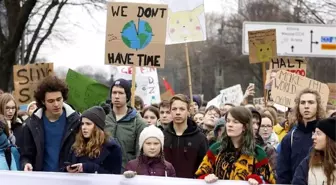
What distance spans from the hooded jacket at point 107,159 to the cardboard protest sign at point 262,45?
635cm

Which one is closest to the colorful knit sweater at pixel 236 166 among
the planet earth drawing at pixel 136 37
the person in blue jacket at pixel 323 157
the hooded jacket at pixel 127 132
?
the person in blue jacket at pixel 323 157

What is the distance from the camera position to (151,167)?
20.2ft

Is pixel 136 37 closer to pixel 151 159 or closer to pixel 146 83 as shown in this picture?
pixel 151 159

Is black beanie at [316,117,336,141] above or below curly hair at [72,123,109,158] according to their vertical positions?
above

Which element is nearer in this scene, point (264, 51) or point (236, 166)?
point (236, 166)

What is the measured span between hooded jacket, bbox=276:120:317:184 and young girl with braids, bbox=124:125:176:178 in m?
0.92

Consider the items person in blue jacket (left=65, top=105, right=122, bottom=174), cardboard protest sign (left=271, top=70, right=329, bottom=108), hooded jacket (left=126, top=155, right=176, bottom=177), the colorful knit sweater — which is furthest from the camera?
cardboard protest sign (left=271, top=70, right=329, bottom=108)

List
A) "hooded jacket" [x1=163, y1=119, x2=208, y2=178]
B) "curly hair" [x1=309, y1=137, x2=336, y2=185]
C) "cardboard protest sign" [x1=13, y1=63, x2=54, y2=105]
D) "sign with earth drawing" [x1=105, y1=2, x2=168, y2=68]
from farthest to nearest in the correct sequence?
1. "cardboard protest sign" [x1=13, y1=63, x2=54, y2=105]
2. "sign with earth drawing" [x1=105, y1=2, x2=168, y2=68]
3. "hooded jacket" [x1=163, y1=119, x2=208, y2=178]
4. "curly hair" [x1=309, y1=137, x2=336, y2=185]

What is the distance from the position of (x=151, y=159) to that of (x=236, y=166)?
29.4 inches

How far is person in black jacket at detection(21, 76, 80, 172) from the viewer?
20.3 feet

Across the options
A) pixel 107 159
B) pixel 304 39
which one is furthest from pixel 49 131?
pixel 304 39

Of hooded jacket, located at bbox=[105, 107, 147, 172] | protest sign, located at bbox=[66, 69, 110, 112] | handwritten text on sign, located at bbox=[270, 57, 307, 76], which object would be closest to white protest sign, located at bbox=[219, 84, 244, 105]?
handwritten text on sign, located at bbox=[270, 57, 307, 76]

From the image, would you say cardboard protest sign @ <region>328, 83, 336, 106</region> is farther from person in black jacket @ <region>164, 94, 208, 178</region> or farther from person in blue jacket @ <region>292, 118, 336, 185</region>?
person in blue jacket @ <region>292, 118, 336, 185</region>

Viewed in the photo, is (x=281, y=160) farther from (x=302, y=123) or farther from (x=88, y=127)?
(x=88, y=127)
